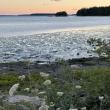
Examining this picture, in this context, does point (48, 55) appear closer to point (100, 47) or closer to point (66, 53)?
point (66, 53)

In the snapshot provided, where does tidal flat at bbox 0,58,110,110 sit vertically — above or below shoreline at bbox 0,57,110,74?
above

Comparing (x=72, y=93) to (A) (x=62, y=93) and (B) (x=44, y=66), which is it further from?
(B) (x=44, y=66)

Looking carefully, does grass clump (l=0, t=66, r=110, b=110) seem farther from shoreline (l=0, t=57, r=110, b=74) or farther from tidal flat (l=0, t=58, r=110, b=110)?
shoreline (l=0, t=57, r=110, b=74)

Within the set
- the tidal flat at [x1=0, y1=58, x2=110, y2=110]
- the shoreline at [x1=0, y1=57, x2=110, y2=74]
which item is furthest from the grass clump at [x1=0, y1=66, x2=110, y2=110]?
the shoreline at [x1=0, y1=57, x2=110, y2=74]

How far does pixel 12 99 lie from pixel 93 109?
2.73 m

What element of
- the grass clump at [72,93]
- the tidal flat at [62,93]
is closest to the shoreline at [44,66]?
the tidal flat at [62,93]

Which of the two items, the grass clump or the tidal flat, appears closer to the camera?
the tidal flat

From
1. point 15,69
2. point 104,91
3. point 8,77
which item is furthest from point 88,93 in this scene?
point 15,69

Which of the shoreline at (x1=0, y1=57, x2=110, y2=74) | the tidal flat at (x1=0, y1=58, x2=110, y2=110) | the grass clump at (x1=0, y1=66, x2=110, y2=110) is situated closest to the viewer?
the tidal flat at (x1=0, y1=58, x2=110, y2=110)

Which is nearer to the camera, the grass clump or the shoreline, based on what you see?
the grass clump

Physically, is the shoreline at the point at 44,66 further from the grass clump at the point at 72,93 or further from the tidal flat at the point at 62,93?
the grass clump at the point at 72,93

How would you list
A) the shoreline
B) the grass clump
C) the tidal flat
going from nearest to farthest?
the tidal flat
the grass clump
the shoreline

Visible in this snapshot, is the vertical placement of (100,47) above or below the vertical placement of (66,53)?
above

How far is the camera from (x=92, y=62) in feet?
71.5
